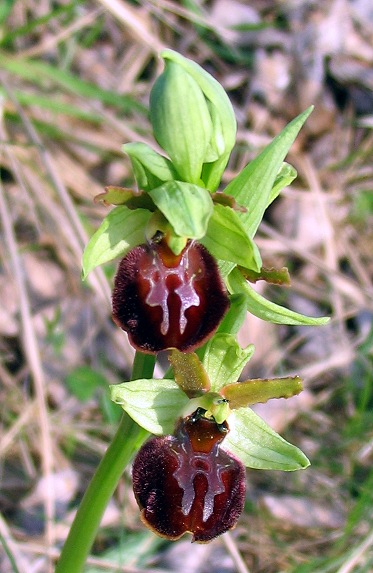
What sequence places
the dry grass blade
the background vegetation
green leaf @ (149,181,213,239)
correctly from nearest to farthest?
green leaf @ (149,181,213,239)
the dry grass blade
the background vegetation

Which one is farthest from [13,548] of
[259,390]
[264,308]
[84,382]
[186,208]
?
[186,208]

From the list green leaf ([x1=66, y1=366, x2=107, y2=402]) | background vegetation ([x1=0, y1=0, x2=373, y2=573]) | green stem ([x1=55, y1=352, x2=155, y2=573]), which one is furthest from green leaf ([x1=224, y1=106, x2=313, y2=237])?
green leaf ([x1=66, y1=366, x2=107, y2=402])

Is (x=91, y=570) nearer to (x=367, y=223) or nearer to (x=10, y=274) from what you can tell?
Answer: (x=10, y=274)

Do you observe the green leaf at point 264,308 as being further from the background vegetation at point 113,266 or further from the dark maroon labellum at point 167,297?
the background vegetation at point 113,266

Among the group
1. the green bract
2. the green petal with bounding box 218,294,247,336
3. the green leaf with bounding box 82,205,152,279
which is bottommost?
the green bract

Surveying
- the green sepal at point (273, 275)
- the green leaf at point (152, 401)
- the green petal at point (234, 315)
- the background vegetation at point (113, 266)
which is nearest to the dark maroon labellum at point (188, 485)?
the green leaf at point (152, 401)

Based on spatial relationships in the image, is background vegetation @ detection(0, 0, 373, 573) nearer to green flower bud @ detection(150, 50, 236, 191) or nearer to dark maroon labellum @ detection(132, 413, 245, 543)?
dark maroon labellum @ detection(132, 413, 245, 543)

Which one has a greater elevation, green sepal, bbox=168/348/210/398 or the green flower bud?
the green flower bud
